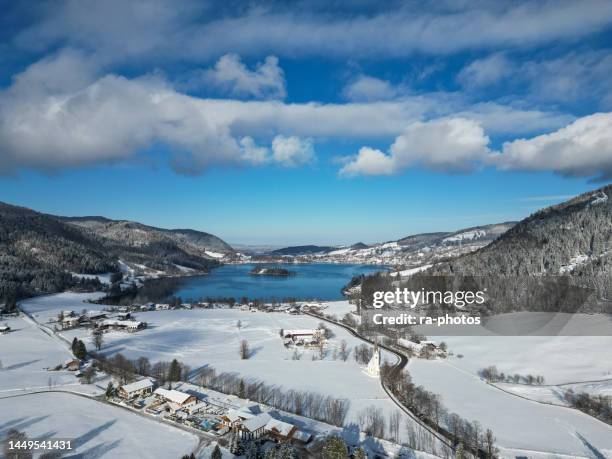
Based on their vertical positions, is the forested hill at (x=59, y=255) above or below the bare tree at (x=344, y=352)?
above

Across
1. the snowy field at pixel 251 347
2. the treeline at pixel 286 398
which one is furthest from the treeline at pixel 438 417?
the treeline at pixel 286 398

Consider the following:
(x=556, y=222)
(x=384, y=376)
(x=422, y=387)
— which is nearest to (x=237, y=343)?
(x=384, y=376)

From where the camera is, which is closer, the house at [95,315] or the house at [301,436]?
the house at [301,436]

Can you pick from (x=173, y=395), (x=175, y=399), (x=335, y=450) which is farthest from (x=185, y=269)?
(x=335, y=450)

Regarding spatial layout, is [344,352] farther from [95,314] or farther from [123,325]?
[95,314]

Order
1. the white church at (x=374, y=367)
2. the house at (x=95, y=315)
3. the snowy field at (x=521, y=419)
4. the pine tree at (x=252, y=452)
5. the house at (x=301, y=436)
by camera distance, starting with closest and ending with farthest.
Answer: the pine tree at (x=252, y=452)
the house at (x=301, y=436)
the snowy field at (x=521, y=419)
the white church at (x=374, y=367)
the house at (x=95, y=315)

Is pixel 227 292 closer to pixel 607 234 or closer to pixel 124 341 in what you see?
pixel 124 341

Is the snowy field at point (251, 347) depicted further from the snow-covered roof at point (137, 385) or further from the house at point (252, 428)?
the snow-covered roof at point (137, 385)
